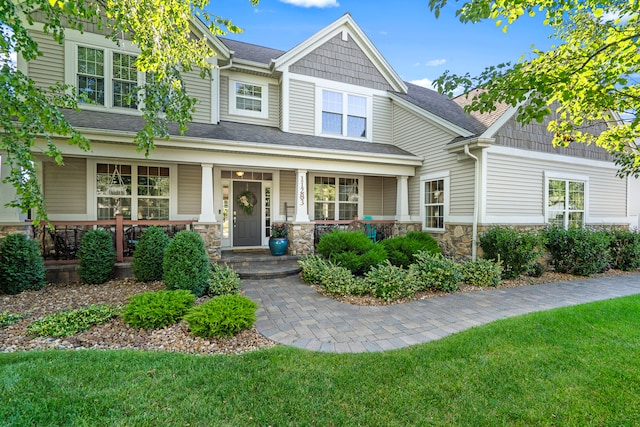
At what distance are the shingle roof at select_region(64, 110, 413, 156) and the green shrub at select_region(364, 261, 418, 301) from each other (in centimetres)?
431

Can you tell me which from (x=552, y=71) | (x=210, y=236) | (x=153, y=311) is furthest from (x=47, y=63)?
(x=552, y=71)

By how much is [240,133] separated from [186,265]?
186 inches

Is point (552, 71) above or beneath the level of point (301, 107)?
beneath

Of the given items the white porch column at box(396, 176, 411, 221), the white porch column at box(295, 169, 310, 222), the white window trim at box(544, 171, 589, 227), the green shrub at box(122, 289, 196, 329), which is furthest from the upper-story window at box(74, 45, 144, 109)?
the white window trim at box(544, 171, 589, 227)

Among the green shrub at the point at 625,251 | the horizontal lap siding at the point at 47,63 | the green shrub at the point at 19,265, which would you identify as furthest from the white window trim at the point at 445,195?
the horizontal lap siding at the point at 47,63

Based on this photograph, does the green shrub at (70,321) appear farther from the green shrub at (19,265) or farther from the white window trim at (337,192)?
the white window trim at (337,192)

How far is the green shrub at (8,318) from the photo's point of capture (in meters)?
4.13

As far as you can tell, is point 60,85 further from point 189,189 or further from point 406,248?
point 406,248

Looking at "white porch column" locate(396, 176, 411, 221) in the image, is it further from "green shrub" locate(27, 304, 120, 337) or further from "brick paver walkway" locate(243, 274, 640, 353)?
"green shrub" locate(27, 304, 120, 337)

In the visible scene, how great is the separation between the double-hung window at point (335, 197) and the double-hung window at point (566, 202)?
6119 millimetres

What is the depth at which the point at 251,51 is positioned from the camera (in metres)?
11.3

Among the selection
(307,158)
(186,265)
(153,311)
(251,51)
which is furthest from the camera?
(251,51)

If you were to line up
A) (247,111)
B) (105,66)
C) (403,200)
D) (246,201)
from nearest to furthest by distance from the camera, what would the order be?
1. (105,66)
2. (246,201)
3. (247,111)
4. (403,200)

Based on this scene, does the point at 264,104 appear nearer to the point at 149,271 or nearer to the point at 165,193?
the point at 165,193
